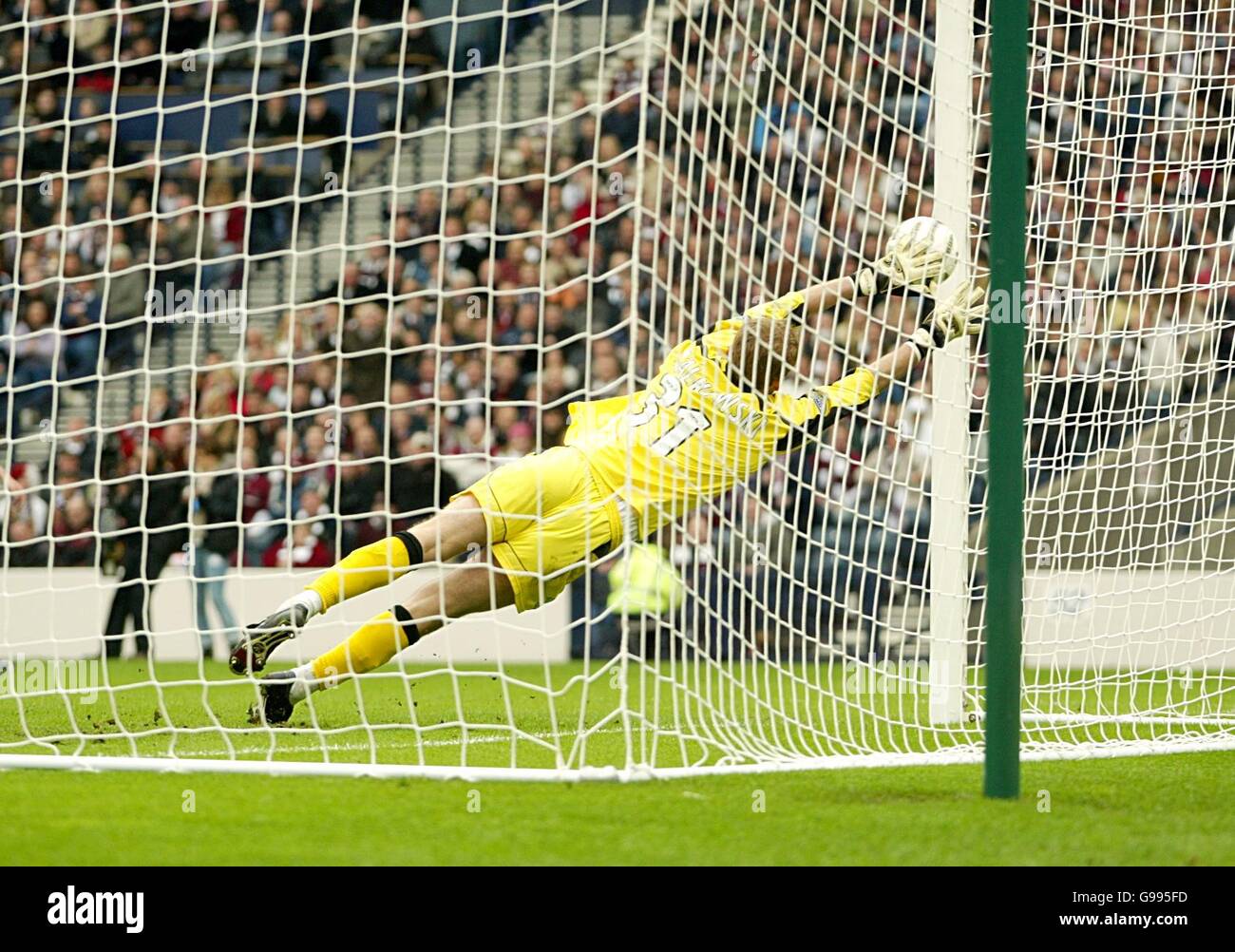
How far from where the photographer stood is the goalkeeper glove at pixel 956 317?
18.7 ft

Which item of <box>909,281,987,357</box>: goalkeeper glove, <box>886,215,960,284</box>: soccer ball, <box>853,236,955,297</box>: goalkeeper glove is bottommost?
<box>909,281,987,357</box>: goalkeeper glove

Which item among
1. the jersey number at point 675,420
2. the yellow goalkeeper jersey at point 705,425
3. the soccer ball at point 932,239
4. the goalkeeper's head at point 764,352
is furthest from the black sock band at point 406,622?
the soccer ball at point 932,239

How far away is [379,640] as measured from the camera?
5.70 metres

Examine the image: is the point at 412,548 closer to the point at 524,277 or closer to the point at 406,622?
the point at 406,622

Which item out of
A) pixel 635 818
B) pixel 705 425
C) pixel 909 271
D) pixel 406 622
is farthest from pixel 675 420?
pixel 635 818

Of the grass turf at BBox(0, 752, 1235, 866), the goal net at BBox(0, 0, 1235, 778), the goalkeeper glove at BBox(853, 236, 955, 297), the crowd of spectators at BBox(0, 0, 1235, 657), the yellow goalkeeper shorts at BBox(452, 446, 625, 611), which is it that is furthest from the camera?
the crowd of spectators at BBox(0, 0, 1235, 657)

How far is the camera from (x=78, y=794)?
463 cm

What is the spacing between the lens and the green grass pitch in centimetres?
381

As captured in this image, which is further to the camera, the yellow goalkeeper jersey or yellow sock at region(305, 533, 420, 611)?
the yellow goalkeeper jersey

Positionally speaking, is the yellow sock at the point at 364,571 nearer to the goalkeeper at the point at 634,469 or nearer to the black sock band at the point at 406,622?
the goalkeeper at the point at 634,469

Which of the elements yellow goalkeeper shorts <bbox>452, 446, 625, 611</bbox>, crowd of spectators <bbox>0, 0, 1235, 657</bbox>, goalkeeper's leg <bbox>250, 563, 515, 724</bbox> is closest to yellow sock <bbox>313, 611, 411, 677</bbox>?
goalkeeper's leg <bbox>250, 563, 515, 724</bbox>

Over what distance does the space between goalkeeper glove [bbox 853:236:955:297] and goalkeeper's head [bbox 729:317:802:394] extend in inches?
12.4

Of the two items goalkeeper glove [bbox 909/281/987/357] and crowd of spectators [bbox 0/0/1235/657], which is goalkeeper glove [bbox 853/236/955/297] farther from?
crowd of spectators [bbox 0/0/1235/657]

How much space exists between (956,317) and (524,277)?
18.4ft
